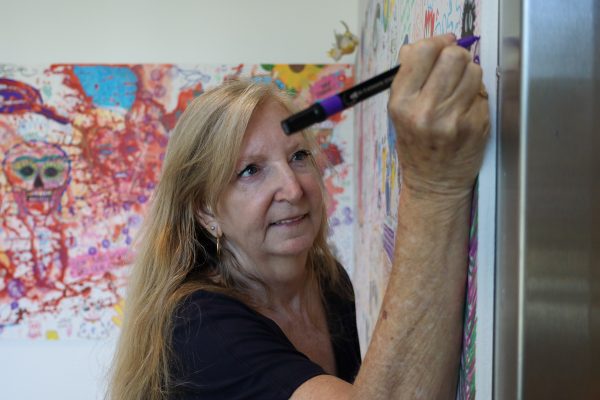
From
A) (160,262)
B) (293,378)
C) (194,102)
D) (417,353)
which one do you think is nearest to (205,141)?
(194,102)

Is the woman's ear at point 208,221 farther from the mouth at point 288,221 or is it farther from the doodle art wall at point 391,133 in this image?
the doodle art wall at point 391,133

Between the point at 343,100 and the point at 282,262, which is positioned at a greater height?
the point at 343,100

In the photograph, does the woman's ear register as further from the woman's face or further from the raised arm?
the raised arm

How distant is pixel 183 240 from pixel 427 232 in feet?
1.97

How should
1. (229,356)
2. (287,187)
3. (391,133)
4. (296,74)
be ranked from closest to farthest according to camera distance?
(229,356)
(287,187)
(391,133)
(296,74)

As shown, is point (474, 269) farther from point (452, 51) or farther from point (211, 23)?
point (211, 23)

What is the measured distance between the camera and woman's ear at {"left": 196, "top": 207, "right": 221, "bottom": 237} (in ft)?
3.45

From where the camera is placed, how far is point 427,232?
555 mm

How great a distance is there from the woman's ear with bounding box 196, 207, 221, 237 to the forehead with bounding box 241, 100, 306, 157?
15cm

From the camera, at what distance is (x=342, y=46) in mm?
2518

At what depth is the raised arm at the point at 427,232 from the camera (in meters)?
0.51

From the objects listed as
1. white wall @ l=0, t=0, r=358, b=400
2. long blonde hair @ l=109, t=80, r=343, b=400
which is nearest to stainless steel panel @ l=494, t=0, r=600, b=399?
long blonde hair @ l=109, t=80, r=343, b=400

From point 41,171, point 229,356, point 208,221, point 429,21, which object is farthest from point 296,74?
point 229,356

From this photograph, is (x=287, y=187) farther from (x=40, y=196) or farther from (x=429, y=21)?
(x=40, y=196)
